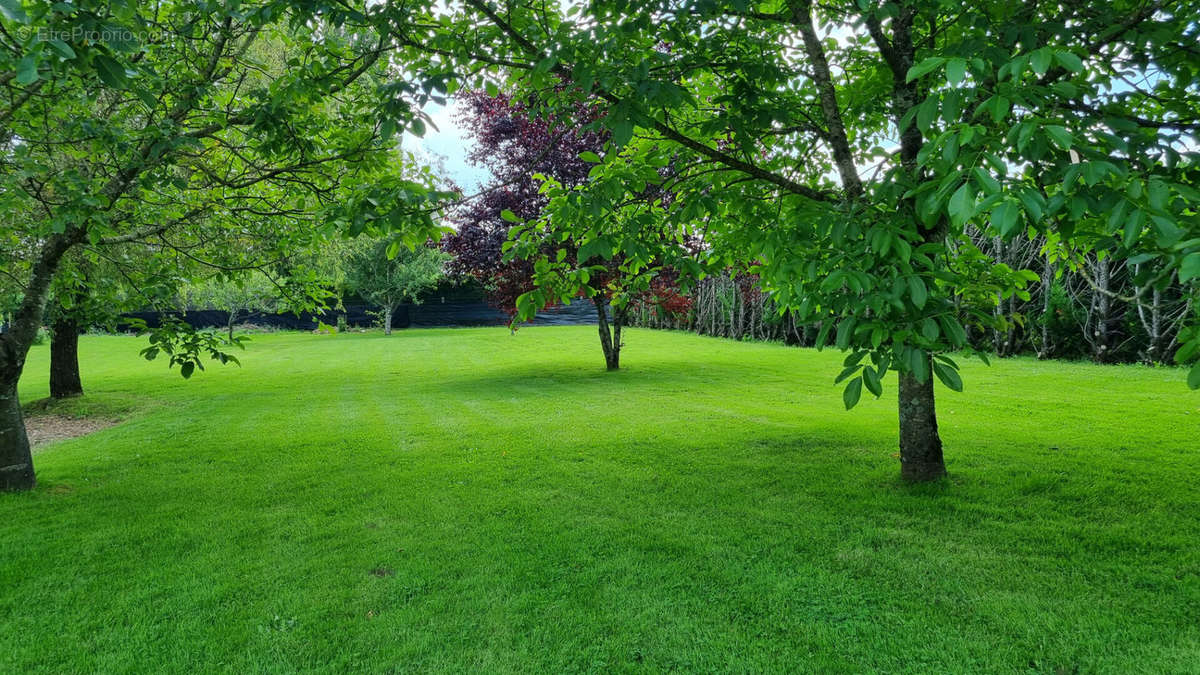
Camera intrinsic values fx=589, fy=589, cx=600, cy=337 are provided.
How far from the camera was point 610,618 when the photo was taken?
2625mm

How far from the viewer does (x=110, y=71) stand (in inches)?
76.4

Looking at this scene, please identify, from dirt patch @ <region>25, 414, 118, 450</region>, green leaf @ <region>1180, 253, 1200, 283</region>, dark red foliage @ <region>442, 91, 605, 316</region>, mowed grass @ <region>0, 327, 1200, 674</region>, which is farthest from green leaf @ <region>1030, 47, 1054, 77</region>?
dirt patch @ <region>25, 414, 118, 450</region>

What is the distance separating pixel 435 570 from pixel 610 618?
1.03 m

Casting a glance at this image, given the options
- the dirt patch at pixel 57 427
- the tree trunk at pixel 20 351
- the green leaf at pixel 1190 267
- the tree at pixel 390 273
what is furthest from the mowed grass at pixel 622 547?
the tree at pixel 390 273

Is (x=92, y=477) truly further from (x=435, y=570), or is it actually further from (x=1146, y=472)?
(x=1146, y=472)

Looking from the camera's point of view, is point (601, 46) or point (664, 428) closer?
point (601, 46)


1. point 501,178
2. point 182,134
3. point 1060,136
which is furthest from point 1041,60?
point 501,178

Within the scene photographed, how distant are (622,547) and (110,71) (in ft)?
9.98

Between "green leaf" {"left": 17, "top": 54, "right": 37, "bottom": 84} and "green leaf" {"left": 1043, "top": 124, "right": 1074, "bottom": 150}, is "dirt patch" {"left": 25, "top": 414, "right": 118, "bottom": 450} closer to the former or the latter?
"green leaf" {"left": 17, "top": 54, "right": 37, "bottom": 84}

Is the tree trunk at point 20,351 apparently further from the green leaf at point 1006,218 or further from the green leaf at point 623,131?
the green leaf at point 1006,218

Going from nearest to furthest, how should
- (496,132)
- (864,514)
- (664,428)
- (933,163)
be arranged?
(933,163) → (864,514) → (664,428) → (496,132)

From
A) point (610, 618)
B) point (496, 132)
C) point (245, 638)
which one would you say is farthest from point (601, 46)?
point (496, 132)

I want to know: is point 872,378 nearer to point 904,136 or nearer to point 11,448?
point 904,136

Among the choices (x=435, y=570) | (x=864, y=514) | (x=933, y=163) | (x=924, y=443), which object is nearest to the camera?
(x=933, y=163)
